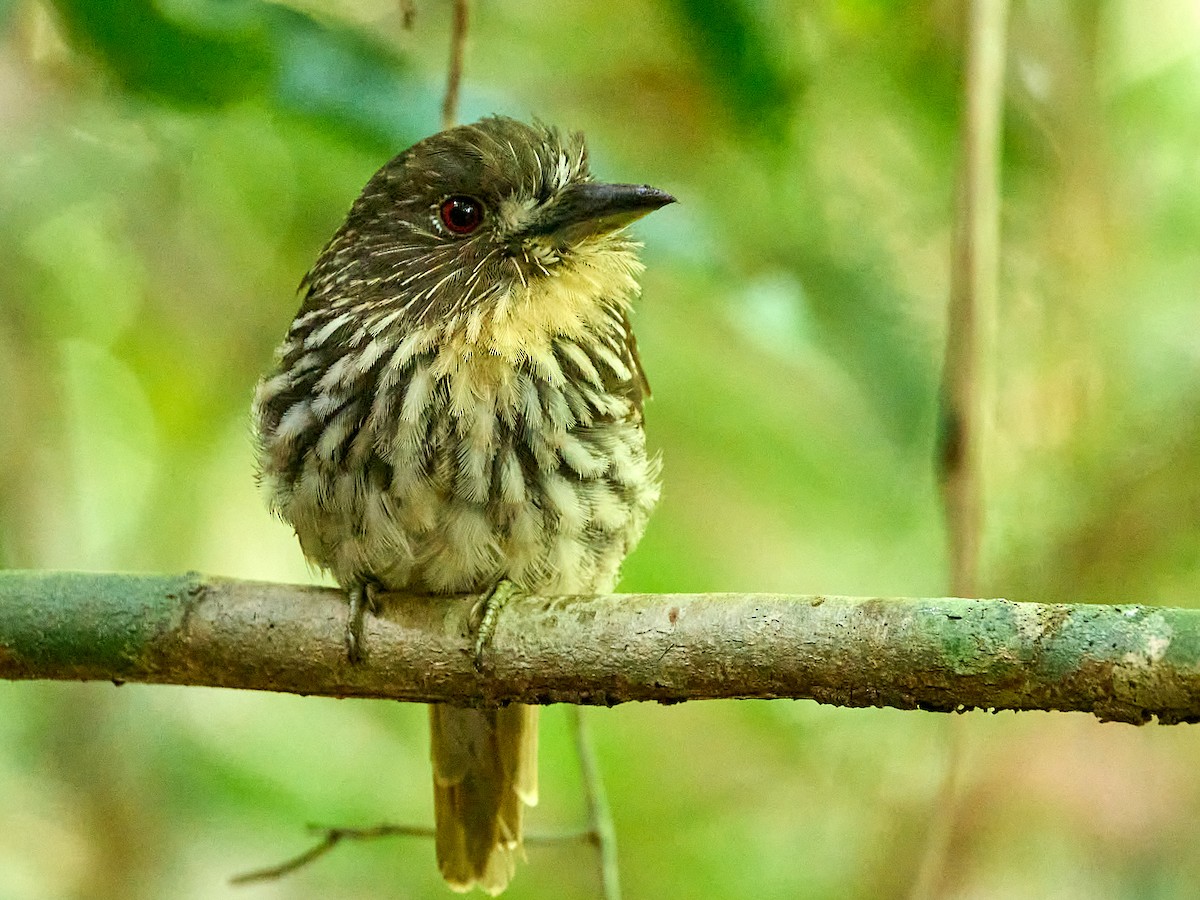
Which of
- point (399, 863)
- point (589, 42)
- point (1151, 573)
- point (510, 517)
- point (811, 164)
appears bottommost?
point (399, 863)

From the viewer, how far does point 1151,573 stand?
309 centimetres

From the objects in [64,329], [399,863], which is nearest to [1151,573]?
[399,863]

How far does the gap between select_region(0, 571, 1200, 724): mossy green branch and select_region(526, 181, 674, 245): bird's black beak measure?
0.57 metres

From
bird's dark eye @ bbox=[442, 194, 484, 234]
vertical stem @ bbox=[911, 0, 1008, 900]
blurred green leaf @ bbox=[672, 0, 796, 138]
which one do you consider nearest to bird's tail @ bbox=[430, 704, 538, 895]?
vertical stem @ bbox=[911, 0, 1008, 900]

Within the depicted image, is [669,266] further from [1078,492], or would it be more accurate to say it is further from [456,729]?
[1078,492]

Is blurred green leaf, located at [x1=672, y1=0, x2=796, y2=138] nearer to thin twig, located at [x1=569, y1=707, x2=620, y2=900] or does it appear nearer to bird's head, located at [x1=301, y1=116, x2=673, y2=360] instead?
bird's head, located at [x1=301, y1=116, x2=673, y2=360]

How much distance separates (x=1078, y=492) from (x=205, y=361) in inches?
77.0

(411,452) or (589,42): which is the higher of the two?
(589,42)

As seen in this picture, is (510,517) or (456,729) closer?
(510,517)

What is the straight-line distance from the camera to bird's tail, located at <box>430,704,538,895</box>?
95.4 inches

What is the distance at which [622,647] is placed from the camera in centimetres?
161

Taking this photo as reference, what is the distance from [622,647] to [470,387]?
1.85ft

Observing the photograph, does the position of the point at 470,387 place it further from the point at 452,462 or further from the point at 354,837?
the point at 354,837

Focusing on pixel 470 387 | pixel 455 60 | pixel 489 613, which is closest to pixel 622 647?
pixel 489 613
